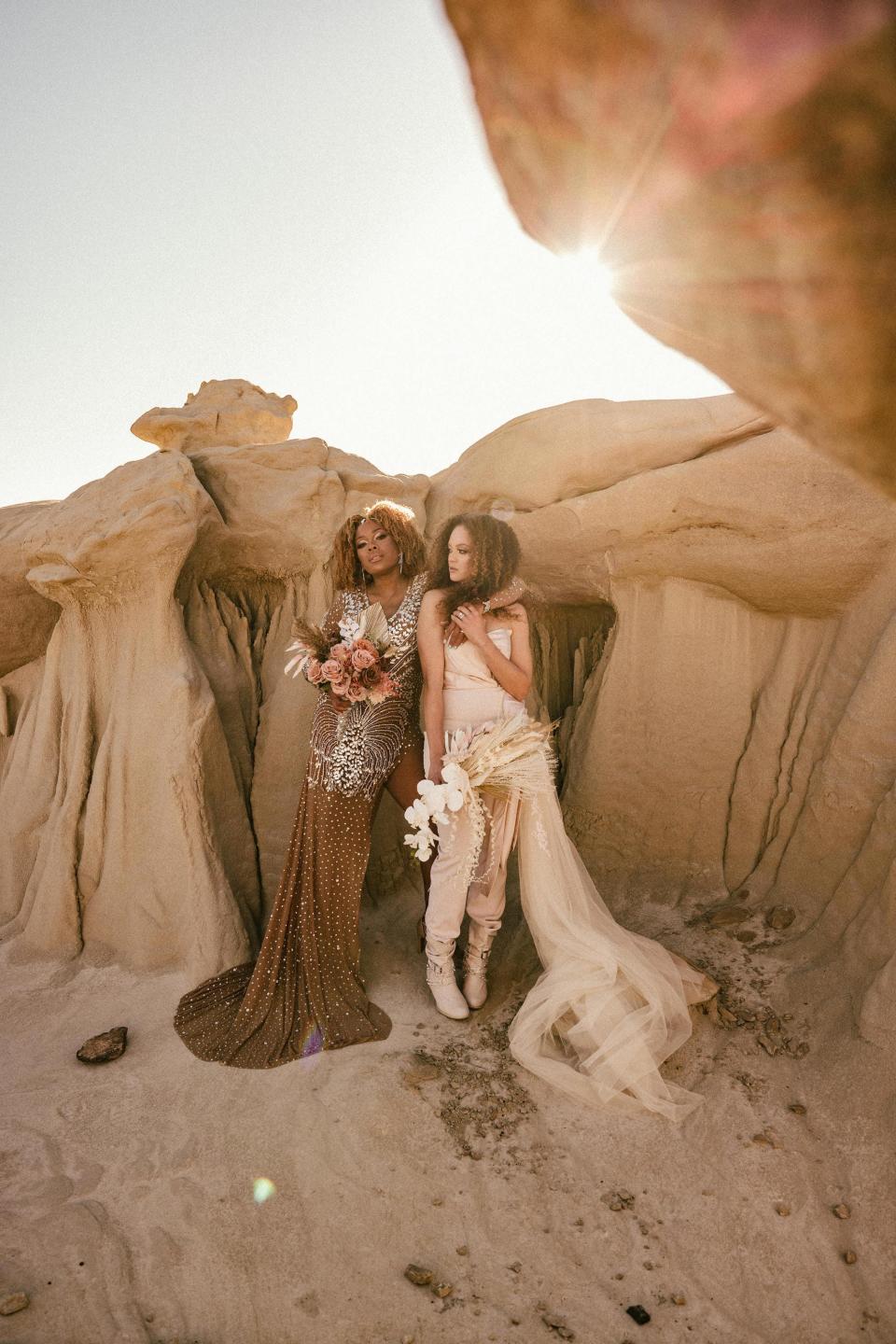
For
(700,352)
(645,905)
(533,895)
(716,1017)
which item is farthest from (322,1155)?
(700,352)

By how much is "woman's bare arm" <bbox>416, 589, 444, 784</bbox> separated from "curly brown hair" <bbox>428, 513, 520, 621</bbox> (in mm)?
56

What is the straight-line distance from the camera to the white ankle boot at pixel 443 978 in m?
3.37

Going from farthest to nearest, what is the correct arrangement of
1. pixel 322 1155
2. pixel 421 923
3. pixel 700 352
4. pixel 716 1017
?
pixel 421 923 → pixel 716 1017 → pixel 322 1155 → pixel 700 352

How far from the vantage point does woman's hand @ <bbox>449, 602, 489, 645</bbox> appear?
332cm

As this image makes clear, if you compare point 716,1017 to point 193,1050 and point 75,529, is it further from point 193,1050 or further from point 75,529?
point 75,529

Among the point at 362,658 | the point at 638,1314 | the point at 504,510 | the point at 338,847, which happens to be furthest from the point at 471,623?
the point at 638,1314

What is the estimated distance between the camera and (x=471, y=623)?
10.9 ft

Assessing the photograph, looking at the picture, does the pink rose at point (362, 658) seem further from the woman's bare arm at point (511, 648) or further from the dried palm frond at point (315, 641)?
the woman's bare arm at point (511, 648)

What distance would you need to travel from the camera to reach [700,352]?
→ 0.67 meters

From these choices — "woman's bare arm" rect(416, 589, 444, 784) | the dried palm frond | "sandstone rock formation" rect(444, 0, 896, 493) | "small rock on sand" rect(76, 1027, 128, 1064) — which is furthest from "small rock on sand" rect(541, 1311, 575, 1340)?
the dried palm frond

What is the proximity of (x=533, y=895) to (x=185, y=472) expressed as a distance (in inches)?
110

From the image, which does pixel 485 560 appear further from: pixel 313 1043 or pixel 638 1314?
pixel 638 1314

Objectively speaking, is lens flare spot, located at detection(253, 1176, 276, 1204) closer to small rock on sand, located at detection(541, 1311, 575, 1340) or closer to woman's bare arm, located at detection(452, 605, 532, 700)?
small rock on sand, located at detection(541, 1311, 575, 1340)

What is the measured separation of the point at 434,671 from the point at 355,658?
35cm
